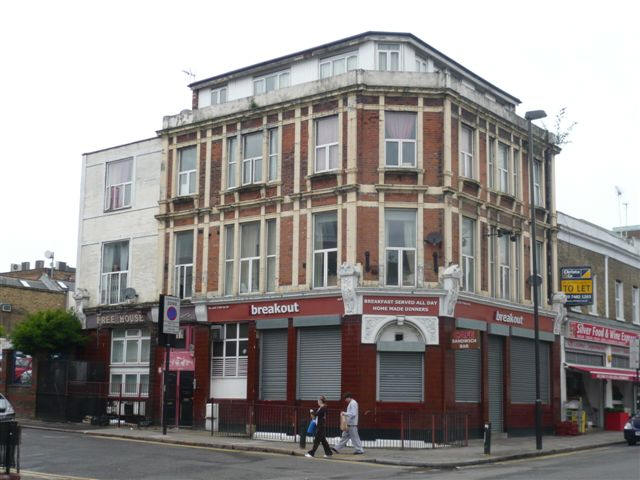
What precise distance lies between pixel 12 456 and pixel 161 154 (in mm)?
21066

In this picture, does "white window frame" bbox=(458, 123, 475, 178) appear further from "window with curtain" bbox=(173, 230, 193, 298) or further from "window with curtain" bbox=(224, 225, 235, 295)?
"window with curtain" bbox=(173, 230, 193, 298)

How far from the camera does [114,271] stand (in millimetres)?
36750

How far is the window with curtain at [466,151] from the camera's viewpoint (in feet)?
102

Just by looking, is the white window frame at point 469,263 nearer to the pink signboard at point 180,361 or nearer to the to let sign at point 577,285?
the to let sign at point 577,285

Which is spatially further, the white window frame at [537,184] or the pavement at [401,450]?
the white window frame at [537,184]

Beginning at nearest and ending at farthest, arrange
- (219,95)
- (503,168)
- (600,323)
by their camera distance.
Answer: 1. (503,168)
2. (219,95)
3. (600,323)

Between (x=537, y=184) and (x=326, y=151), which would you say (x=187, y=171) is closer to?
(x=326, y=151)

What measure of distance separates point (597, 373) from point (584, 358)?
209 centimetres

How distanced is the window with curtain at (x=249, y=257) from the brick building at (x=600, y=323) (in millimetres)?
13323

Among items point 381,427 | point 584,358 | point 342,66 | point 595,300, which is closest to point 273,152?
point 342,66

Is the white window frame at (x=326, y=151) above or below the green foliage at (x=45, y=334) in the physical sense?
above

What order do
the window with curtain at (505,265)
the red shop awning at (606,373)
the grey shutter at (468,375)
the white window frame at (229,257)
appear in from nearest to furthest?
the grey shutter at (468,375) < the white window frame at (229,257) < the window with curtain at (505,265) < the red shop awning at (606,373)

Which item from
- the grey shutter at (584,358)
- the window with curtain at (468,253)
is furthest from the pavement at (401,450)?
the window with curtain at (468,253)

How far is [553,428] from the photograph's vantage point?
34.5m
